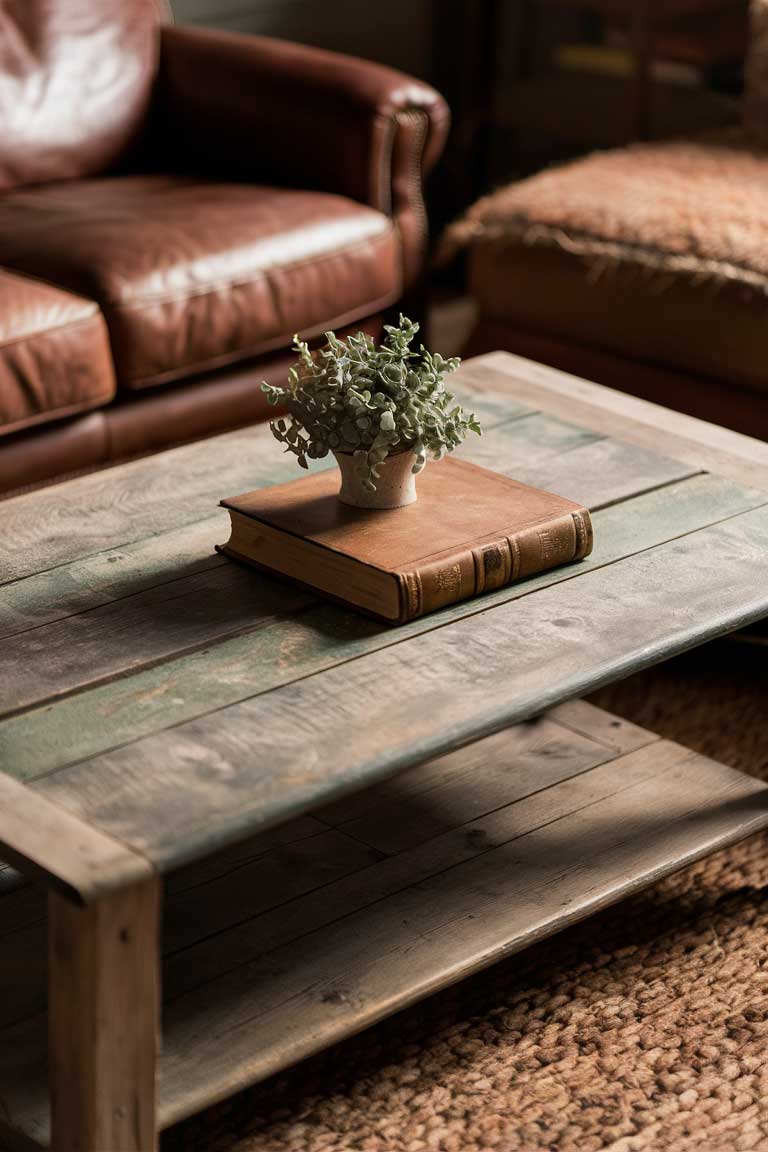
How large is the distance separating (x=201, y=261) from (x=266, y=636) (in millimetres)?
1195

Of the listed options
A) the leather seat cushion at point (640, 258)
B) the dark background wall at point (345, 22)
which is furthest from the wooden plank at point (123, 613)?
the dark background wall at point (345, 22)

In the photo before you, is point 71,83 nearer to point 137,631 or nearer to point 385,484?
point 385,484

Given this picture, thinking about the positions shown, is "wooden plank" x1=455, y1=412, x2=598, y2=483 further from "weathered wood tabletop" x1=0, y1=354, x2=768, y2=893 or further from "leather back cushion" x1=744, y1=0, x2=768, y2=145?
"leather back cushion" x1=744, y1=0, x2=768, y2=145

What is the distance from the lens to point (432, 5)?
3947mm

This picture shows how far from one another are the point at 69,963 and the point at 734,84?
3075mm

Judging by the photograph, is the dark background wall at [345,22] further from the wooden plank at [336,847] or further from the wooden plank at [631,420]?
the wooden plank at [336,847]

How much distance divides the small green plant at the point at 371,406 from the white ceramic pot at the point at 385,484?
0.01m

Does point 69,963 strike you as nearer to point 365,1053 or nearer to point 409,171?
point 365,1053

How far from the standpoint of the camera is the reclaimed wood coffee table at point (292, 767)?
44.6 inches

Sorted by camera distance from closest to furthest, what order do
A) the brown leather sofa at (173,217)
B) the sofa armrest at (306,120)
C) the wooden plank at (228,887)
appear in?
the wooden plank at (228,887), the brown leather sofa at (173,217), the sofa armrest at (306,120)

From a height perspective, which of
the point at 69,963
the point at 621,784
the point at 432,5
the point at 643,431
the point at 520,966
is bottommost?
the point at 520,966

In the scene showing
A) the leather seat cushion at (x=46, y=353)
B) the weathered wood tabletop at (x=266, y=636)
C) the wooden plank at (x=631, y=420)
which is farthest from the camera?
the leather seat cushion at (x=46, y=353)

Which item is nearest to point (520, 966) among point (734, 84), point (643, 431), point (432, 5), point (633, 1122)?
point (633, 1122)

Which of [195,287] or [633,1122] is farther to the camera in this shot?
[195,287]
